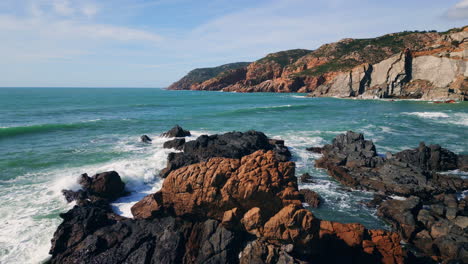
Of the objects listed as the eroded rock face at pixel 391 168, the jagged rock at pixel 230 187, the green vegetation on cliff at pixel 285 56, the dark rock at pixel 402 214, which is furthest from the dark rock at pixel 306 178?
the green vegetation on cliff at pixel 285 56

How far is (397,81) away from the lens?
79938 millimetres

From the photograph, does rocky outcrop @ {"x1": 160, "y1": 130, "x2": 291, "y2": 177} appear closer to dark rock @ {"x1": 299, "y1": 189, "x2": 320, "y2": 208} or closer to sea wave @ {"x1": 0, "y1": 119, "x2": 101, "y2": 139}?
dark rock @ {"x1": 299, "y1": 189, "x2": 320, "y2": 208}

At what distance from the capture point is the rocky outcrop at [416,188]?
36.8 ft

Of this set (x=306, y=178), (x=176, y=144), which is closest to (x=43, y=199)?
(x=176, y=144)

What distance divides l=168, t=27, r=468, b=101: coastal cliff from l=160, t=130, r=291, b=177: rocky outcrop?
218 ft

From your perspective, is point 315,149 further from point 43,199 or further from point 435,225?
point 43,199

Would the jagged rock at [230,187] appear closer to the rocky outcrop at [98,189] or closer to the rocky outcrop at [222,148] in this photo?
the rocky outcrop at [98,189]

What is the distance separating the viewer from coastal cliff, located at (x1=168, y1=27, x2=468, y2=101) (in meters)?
71.2

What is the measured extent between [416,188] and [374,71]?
253 ft

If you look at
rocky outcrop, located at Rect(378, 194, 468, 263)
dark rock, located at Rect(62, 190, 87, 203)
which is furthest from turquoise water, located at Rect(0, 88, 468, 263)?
rocky outcrop, located at Rect(378, 194, 468, 263)

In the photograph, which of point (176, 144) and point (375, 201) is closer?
point (375, 201)

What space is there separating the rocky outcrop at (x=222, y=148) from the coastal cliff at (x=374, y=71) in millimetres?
66435

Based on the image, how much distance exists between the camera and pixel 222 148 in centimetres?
2247

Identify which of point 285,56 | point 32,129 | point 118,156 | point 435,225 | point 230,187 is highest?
point 285,56
